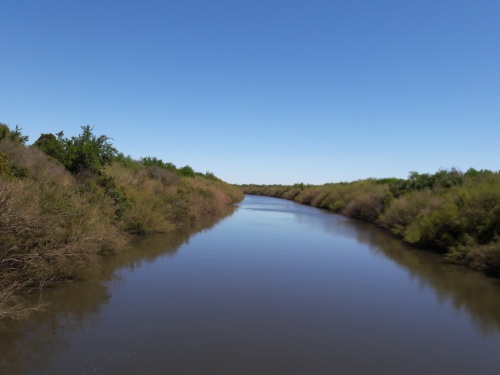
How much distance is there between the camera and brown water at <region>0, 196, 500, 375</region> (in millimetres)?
6684

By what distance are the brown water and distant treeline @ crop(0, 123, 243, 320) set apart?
2.33 ft

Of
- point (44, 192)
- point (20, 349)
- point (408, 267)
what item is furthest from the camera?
point (408, 267)

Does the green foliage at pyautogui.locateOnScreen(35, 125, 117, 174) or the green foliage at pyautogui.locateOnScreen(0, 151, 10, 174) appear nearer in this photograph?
the green foliage at pyautogui.locateOnScreen(0, 151, 10, 174)

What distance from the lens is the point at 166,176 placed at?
102ft

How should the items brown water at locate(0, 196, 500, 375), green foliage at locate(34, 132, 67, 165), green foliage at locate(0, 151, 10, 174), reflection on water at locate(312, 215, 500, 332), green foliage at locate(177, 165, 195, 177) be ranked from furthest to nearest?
1. green foliage at locate(177, 165, 195, 177)
2. green foliage at locate(34, 132, 67, 165)
3. green foliage at locate(0, 151, 10, 174)
4. reflection on water at locate(312, 215, 500, 332)
5. brown water at locate(0, 196, 500, 375)

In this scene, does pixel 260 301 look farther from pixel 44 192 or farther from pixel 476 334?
pixel 44 192

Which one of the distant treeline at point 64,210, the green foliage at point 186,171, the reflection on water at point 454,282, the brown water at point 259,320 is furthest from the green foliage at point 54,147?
the green foliage at point 186,171

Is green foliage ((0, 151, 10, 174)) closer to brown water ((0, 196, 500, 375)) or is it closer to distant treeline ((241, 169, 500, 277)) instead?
brown water ((0, 196, 500, 375))

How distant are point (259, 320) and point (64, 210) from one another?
19.5 feet

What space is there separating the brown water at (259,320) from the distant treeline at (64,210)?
2.33 ft

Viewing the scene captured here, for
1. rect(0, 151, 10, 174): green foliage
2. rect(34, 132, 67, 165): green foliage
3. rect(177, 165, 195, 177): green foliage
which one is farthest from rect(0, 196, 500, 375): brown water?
rect(177, 165, 195, 177): green foliage

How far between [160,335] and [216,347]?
1.13 metres

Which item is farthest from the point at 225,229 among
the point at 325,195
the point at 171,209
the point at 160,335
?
the point at 325,195

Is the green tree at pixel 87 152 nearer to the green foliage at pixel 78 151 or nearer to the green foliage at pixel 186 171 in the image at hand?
the green foliage at pixel 78 151
